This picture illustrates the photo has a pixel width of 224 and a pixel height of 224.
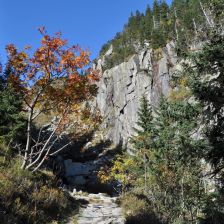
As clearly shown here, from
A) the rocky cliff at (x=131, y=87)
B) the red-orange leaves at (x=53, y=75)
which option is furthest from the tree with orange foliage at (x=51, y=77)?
the rocky cliff at (x=131, y=87)

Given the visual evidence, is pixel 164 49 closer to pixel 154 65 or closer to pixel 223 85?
pixel 154 65

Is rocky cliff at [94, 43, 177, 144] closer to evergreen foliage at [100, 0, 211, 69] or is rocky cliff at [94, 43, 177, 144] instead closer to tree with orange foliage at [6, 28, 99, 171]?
evergreen foliage at [100, 0, 211, 69]

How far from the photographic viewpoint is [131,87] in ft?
181

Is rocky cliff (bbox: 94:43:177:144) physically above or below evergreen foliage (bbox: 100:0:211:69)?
below

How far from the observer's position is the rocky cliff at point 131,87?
51.2m

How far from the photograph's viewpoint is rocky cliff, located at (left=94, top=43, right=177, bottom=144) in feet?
168

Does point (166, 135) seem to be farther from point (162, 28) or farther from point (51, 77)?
point (162, 28)

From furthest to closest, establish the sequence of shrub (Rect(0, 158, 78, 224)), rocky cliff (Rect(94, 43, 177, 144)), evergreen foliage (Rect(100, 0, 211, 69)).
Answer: evergreen foliage (Rect(100, 0, 211, 69)), rocky cliff (Rect(94, 43, 177, 144)), shrub (Rect(0, 158, 78, 224))

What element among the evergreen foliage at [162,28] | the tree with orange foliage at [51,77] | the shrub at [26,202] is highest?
the evergreen foliage at [162,28]

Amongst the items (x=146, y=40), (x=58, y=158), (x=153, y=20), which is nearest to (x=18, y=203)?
(x=58, y=158)

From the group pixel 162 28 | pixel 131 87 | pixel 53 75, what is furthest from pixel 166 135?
pixel 162 28

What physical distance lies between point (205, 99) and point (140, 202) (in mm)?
6327

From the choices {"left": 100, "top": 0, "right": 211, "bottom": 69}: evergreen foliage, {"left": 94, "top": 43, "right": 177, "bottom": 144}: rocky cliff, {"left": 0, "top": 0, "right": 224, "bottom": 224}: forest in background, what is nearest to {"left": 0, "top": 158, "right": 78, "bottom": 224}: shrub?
{"left": 0, "top": 0, "right": 224, "bottom": 224}: forest in background

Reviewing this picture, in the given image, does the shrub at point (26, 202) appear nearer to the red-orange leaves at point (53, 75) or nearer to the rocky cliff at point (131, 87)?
the red-orange leaves at point (53, 75)
